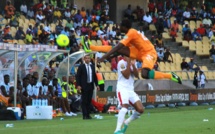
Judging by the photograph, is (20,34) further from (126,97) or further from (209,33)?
(126,97)

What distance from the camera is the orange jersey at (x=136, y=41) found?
17.2 meters

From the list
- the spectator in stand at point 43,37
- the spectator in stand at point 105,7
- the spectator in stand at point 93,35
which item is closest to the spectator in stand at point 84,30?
the spectator in stand at point 93,35

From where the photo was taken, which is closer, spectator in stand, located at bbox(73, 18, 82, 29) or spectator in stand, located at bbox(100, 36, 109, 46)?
spectator in stand, located at bbox(100, 36, 109, 46)

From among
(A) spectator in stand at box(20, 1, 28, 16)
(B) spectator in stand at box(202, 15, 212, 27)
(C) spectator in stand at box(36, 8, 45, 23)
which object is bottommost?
(C) spectator in stand at box(36, 8, 45, 23)

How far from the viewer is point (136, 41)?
57.0ft

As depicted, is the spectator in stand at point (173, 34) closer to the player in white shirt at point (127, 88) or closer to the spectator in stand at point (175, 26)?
the spectator in stand at point (175, 26)

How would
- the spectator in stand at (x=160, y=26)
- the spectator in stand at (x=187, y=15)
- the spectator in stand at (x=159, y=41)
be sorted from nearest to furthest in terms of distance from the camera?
the spectator in stand at (x=159, y=41) < the spectator in stand at (x=160, y=26) < the spectator in stand at (x=187, y=15)

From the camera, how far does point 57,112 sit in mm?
27469

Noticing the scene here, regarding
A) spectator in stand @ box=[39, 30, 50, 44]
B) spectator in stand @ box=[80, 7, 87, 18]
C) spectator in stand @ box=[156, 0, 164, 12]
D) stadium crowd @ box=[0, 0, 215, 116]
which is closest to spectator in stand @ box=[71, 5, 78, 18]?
stadium crowd @ box=[0, 0, 215, 116]

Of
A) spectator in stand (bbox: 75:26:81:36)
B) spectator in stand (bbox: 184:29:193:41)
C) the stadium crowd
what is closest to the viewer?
the stadium crowd

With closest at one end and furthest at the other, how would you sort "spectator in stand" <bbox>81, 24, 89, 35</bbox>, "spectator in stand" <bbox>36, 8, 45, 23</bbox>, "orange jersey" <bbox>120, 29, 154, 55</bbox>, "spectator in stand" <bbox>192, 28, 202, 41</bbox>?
"orange jersey" <bbox>120, 29, 154, 55</bbox> < "spectator in stand" <bbox>36, 8, 45, 23</bbox> < "spectator in stand" <bbox>81, 24, 89, 35</bbox> < "spectator in stand" <bbox>192, 28, 202, 41</bbox>

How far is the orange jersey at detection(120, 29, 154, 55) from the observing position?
1725 cm

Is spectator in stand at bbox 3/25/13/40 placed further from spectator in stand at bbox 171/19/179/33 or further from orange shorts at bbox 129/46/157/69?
orange shorts at bbox 129/46/157/69

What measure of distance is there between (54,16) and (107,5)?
7.06m
